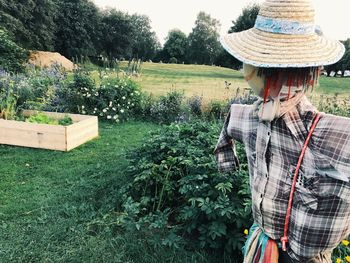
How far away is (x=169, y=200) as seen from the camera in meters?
3.63

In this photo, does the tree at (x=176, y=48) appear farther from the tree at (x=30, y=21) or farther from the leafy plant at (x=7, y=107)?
the leafy plant at (x=7, y=107)

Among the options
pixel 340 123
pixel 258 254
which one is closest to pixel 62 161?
pixel 258 254

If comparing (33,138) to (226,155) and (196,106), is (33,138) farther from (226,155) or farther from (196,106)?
(226,155)

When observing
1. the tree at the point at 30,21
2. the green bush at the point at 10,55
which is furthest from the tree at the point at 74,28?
the green bush at the point at 10,55

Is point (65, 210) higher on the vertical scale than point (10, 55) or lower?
lower

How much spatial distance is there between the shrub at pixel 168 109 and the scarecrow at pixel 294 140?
6821mm

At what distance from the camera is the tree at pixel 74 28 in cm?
3081

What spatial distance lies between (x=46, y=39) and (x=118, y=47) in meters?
8.81

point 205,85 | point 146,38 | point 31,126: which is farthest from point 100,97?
point 146,38

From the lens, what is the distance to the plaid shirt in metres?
1.27

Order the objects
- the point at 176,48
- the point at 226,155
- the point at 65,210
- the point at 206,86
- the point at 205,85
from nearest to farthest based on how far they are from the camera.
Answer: the point at 226,155 < the point at 65,210 < the point at 206,86 < the point at 205,85 < the point at 176,48

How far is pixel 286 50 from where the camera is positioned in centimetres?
131

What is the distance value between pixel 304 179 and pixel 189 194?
1.75 metres

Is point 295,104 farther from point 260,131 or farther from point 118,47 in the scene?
point 118,47
